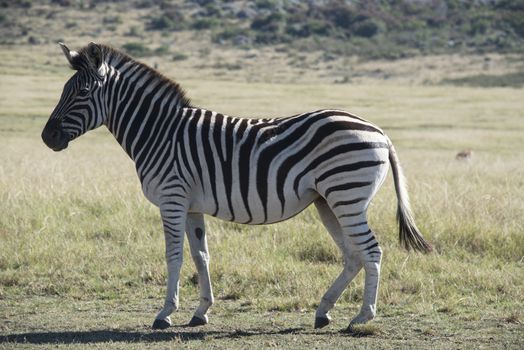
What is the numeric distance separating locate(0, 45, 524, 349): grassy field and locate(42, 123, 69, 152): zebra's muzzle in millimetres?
1491

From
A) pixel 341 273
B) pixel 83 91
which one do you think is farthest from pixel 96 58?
pixel 341 273

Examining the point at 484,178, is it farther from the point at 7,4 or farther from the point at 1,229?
the point at 7,4

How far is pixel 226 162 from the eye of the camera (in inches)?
284

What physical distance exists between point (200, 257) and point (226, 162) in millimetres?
883

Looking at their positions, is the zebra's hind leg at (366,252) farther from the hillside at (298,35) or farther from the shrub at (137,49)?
the shrub at (137,49)

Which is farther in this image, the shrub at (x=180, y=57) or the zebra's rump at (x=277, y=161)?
the shrub at (x=180, y=57)

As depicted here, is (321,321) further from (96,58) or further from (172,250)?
(96,58)

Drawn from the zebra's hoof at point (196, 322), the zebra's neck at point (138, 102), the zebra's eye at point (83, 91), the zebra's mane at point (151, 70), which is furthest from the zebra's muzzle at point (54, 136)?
the zebra's hoof at point (196, 322)

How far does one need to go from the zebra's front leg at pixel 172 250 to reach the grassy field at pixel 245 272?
0.47ft

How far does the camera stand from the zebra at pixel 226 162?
691cm

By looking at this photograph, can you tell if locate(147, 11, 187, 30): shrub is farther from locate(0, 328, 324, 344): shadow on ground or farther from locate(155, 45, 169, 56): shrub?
locate(0, 328, 324, 344): shadow on ground

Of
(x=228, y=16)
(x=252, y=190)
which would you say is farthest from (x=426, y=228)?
(x=228, y=16)

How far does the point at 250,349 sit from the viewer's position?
6.25 m

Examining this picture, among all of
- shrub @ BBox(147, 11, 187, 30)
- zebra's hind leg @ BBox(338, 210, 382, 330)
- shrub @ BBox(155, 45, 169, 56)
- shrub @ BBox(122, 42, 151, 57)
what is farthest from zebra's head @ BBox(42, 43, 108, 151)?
shrub @ BBox(147, 11, 187, 30)
